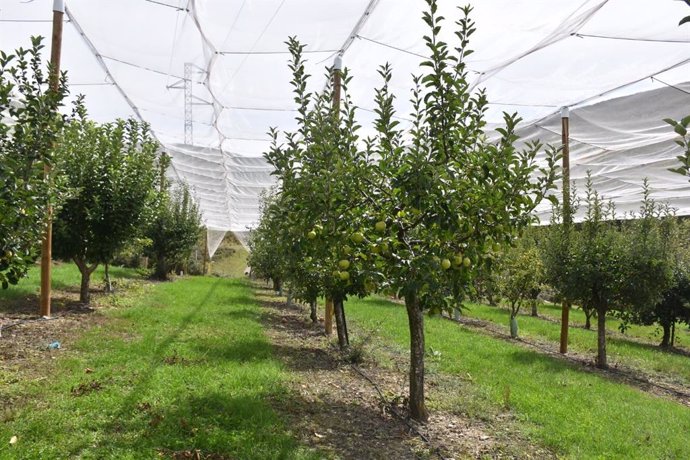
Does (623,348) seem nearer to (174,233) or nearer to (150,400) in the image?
(150,400)

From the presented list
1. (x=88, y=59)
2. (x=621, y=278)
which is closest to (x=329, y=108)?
(x=621, y=278)

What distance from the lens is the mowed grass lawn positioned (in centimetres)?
421

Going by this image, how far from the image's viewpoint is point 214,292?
1758cm

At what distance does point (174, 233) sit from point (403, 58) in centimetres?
1454

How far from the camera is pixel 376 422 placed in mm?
5516

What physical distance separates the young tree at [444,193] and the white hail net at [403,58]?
4067 millimetres

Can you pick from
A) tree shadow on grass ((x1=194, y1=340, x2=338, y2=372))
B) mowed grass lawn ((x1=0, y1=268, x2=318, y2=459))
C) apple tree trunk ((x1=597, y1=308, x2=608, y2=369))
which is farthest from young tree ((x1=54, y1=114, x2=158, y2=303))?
apple tree trunk ((x1=597, y1=308, x2=608, y2=369))

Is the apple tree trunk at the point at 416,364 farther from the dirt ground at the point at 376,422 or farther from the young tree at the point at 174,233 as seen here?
the young tree at the point at 174,233

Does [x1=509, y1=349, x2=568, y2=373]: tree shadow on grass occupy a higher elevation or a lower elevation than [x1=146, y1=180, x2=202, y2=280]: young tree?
lower

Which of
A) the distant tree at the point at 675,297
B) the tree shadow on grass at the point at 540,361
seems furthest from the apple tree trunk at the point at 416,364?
the distant tree at the point at 675,297

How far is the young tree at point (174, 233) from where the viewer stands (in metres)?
21.9

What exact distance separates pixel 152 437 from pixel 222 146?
55.1ft

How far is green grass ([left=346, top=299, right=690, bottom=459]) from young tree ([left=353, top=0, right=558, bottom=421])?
199cm

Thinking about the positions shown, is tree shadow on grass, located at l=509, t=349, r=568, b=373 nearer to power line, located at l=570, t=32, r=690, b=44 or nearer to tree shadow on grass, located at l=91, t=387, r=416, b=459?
tree shadow on grass, located at l=91, t=387, r=416, b=459
